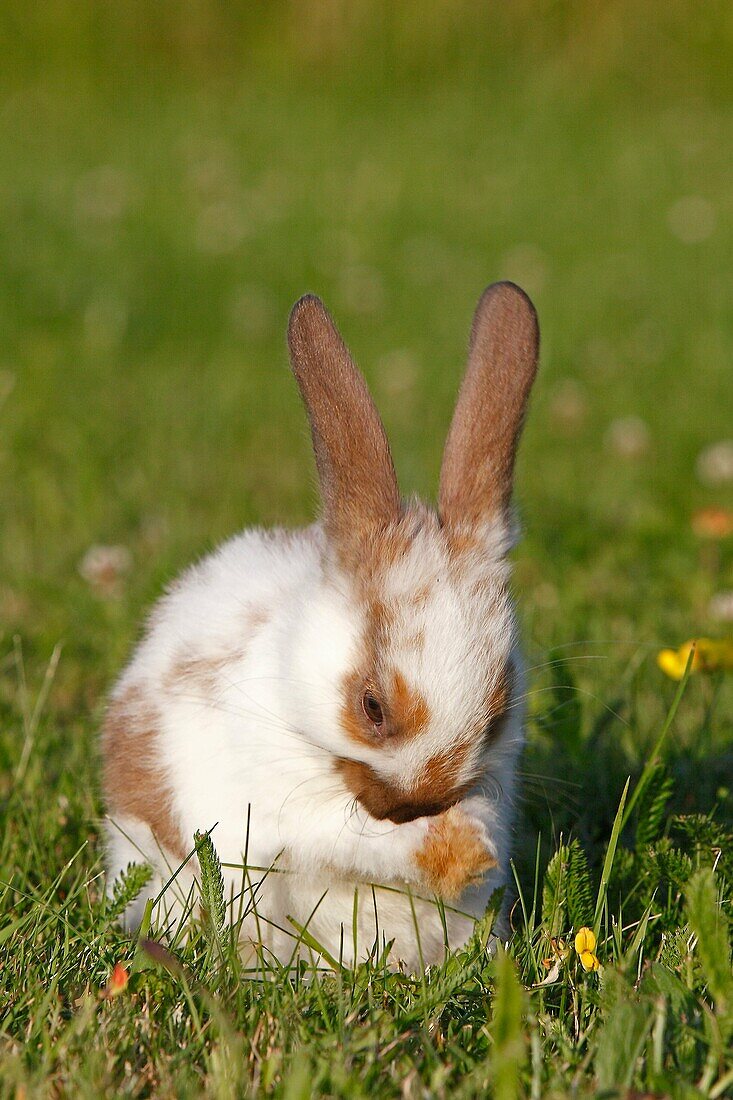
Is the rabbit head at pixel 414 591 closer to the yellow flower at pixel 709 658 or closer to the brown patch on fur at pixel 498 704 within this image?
the brown patch on fur at pixel 498 704

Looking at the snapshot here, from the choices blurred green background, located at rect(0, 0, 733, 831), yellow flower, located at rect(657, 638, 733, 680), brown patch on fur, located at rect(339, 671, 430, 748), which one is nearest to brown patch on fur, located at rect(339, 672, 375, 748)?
brown patch on fur, located at rect(339, 671, 430, 748)

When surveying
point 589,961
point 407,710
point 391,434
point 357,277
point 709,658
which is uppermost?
point 357,277

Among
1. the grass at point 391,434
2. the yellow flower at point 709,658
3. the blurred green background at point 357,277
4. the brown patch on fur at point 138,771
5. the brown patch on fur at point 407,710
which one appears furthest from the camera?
the blurred green background at point 357,277

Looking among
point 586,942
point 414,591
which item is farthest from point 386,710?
point 586,942

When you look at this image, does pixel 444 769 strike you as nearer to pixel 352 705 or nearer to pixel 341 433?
pixel 352 705

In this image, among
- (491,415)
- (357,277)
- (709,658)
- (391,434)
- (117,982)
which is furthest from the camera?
(357,277)

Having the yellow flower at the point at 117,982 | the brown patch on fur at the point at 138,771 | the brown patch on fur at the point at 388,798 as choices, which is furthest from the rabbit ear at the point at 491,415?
the yellow flower at the point at 117,982

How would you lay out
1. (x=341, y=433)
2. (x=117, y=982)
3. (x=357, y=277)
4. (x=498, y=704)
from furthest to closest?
(x=357, y=277), (x=341, y=433), (x=498, y=704), (x=117, y=982)

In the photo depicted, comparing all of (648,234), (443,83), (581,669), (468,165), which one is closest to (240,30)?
(443,83)
